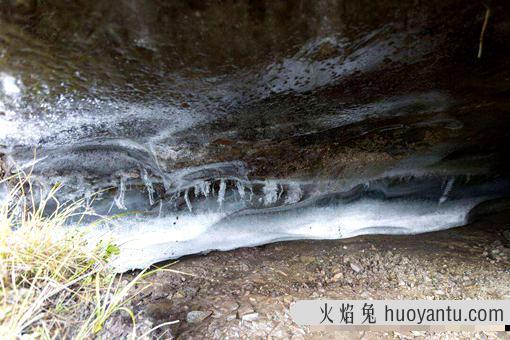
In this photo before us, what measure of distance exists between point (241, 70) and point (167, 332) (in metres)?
1.62

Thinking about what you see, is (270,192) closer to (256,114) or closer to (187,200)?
(187,200)

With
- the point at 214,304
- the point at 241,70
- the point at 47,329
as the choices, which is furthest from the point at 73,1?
the point at 214,304

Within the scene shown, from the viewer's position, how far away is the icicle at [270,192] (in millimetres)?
3006

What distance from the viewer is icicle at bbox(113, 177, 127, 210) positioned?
2.80 m

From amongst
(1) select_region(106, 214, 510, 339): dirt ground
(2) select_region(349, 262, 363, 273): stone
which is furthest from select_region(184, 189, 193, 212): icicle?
(2) select_region(349, 262, 363, 273): stone

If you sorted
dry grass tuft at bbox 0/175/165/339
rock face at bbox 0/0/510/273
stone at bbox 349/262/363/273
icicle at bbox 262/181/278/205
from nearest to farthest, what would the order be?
dry grass tuft at bbox 0/175/165/339, rock face at bbox 0/0/510/273, stone at bbox 349/262/363/273, icicle at bbox 262/181/278/205

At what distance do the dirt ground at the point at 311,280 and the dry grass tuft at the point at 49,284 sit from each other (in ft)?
0.84

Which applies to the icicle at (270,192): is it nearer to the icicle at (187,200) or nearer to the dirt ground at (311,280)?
the dirt ground at (311,280)

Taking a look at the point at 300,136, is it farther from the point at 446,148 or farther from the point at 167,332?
the point at 167,332

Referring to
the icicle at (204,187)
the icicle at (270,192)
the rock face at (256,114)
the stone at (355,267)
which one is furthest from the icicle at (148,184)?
the stone at (355,267)

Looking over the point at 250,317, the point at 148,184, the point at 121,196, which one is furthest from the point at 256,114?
the point at 121,196

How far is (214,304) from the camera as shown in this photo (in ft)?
7.58

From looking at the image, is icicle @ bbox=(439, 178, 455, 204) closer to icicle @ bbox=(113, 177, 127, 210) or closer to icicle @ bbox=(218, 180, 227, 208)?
icicle @ bbox=(218, 180, 227, 208)

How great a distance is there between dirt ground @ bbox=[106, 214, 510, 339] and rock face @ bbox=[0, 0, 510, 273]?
10.1 inches
